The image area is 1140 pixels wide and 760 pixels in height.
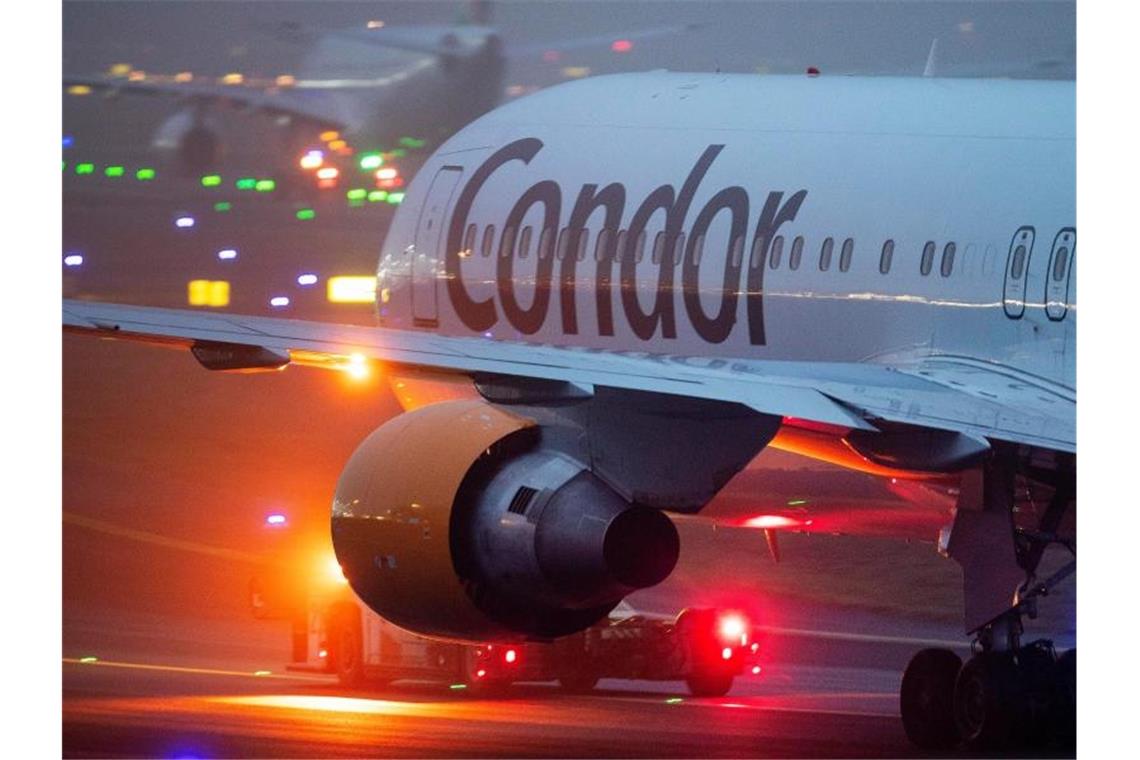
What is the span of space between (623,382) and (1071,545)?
396cm

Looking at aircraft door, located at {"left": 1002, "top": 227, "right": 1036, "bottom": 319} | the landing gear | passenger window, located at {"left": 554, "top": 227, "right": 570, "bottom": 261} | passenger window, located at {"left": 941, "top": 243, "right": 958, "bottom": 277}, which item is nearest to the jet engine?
passenger window, located at {"left": 554, "top": 227, "right": 570, "bottom": 261}

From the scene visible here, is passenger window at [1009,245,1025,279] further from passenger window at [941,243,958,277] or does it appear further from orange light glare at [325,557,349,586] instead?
orange light glare at [325,557,349,586]

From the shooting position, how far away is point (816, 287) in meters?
20.5

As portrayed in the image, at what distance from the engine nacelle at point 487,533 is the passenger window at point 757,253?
316 cm

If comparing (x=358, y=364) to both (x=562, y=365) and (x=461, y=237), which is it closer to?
(x=562, y=365)

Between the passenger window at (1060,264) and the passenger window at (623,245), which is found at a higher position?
the passenger window at (623,245)

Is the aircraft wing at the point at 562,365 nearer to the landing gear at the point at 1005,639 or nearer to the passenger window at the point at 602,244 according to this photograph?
the landing gear at the point at 1005,639

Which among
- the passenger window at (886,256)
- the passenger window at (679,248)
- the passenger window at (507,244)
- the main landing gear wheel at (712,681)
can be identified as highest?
the passenger window at (507,244)

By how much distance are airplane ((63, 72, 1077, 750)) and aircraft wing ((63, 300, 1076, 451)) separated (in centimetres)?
2

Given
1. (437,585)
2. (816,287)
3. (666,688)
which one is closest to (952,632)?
(666,688)

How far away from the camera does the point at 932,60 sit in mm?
23453

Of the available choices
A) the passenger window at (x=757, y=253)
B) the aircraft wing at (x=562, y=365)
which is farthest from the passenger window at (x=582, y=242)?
the aircraft wing at (x=562, y=365)

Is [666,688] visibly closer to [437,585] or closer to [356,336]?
[437,585]

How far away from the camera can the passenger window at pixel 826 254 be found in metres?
20.4
